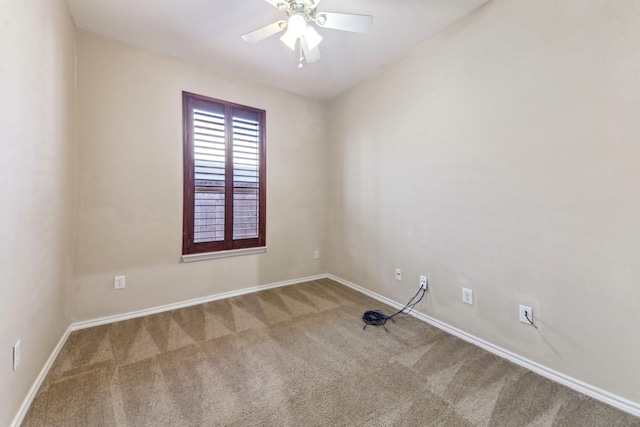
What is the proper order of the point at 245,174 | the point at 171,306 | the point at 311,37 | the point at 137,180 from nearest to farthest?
the point at 311,37
the point at 137,180
the point at 171,306
the point at 245,174

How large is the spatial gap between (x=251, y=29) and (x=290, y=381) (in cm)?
288

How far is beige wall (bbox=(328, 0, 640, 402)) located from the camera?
1.46m

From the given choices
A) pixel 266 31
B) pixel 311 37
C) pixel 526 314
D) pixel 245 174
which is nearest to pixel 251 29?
pixel 266 31

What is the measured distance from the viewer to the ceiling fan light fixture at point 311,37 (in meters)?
1.85

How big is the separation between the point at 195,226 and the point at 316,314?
5.52 feet

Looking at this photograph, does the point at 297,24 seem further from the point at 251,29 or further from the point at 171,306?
the point at 171,306

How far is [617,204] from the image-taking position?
146 centimetres

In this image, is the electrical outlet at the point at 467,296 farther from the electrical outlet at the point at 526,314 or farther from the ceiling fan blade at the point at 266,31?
the ceiling fan blade at the point at 266,31

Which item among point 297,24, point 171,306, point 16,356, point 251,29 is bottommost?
point 171,306

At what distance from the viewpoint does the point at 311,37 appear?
1.90 meters

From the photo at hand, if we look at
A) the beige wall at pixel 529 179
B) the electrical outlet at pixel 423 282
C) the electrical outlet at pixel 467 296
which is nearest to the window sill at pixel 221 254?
the beige wall at pixel 529 179

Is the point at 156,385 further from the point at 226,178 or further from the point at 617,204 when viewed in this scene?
the point at 617,204

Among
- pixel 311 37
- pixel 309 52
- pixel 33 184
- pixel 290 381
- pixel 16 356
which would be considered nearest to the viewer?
pixel 16 356

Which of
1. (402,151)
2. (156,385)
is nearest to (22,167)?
(156,385)
